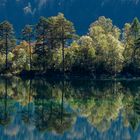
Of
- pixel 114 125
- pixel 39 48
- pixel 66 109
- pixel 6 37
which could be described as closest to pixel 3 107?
pixel 66 109

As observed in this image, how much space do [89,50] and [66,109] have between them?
6443cm

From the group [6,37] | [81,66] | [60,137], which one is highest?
[6,37]

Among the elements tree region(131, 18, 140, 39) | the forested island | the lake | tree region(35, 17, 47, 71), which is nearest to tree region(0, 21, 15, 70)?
the forested island

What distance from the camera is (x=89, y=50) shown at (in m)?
127

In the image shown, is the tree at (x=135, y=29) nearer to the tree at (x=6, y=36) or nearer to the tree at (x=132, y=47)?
the tree at (x=132, y=47)

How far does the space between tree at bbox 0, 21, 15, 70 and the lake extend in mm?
51800

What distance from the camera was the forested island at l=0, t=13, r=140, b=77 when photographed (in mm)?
126000

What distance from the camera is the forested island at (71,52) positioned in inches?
4961

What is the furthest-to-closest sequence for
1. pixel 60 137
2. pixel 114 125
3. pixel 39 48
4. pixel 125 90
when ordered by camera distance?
pixel 39 48
pixel 125 90
pixel 114 125
pixel 60 137

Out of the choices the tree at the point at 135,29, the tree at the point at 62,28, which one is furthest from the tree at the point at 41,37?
the tree at the point at 135,29

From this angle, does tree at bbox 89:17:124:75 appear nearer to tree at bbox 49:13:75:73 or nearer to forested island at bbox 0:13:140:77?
forested island at bbox 0:13:140:77

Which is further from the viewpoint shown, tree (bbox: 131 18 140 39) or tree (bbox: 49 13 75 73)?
tree (bbox: 131 18 140 39)

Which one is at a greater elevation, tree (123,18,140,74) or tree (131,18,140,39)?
tree (131,18,140,39)

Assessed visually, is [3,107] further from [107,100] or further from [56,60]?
[56,60]
